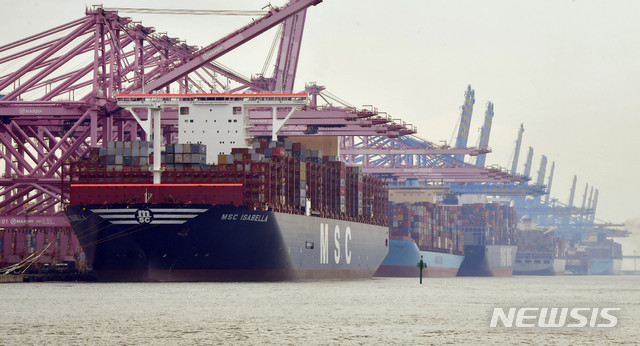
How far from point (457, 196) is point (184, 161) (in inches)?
3678

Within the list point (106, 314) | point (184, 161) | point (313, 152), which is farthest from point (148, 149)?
point (106, 314)

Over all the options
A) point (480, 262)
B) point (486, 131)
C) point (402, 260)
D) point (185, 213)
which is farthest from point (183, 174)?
point (486, 131)

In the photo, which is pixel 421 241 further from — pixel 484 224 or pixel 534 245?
pixel 534 245

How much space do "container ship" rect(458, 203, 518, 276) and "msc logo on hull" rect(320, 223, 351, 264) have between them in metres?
63.0

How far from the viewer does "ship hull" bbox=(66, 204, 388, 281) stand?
57156 millimetres

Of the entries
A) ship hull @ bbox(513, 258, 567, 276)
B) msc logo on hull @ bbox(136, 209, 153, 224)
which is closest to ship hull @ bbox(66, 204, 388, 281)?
msc logo on hull @ bbox(136, 209, 153, 224)

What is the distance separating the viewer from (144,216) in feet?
187

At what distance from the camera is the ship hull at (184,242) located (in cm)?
5716

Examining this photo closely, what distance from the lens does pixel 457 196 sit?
14875cm

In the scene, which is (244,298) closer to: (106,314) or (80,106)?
(106,314)

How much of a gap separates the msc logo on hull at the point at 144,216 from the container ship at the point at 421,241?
51.0 metres

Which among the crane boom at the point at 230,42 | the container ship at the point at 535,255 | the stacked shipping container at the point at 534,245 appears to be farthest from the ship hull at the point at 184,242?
the stacked shipping container at the point at 534,245

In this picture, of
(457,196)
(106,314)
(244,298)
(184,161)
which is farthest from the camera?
(457,196)

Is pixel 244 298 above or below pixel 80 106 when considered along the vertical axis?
below
